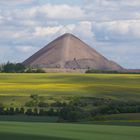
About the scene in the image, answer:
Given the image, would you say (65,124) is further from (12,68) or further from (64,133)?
(12,68)

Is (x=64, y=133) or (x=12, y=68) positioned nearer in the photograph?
(x=64, y=133)

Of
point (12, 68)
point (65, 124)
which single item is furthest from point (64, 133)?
point (12, 68)

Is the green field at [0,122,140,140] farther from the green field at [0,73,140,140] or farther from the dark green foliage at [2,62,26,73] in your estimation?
the dark green foliage at [2,62,26,73]

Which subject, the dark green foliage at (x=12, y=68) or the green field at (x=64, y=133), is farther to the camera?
the dark green foliage at (x=12, y=68)

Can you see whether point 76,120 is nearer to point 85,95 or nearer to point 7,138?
point 7,138

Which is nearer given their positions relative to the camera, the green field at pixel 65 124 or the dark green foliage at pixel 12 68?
the green field at pixel 65 124

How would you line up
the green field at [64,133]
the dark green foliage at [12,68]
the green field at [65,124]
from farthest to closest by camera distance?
the dark green foliage at [12,68]
the green field at [65,124]
the green field at [64,133]

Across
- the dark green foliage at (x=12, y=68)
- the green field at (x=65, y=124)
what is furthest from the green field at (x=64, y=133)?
the dark green foliage at (x=12, y=68)

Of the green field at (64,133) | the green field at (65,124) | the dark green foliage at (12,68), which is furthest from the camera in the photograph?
the dark green foliage at (12,68)

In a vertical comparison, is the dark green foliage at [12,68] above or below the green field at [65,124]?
above

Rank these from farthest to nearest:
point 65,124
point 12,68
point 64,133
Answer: point 12,68 → point 65,124 → point 64,133

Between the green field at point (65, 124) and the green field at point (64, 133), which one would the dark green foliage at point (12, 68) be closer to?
the green field at point (65, 124)
